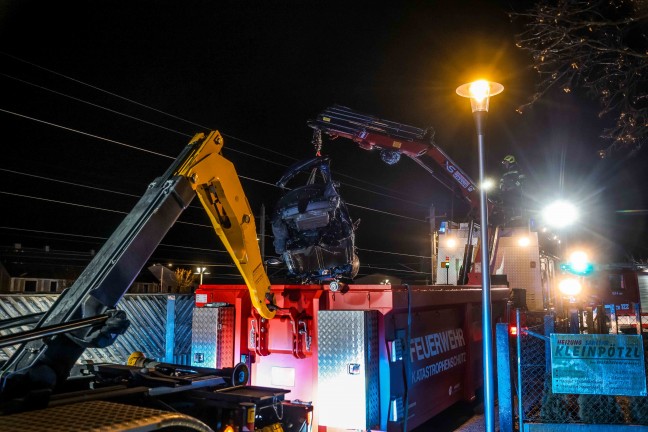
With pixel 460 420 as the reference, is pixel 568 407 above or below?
above

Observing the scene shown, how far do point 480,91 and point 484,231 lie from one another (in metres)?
1.71

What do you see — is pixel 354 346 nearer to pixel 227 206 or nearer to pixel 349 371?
pixel 349 371

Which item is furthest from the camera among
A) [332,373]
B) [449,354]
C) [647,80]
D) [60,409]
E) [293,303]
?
[647,80]

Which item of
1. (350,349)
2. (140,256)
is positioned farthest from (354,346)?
(140,256)

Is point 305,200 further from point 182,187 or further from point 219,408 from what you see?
point 219,408

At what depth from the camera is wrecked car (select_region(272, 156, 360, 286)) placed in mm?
7102

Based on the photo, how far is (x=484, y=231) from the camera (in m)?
6.37

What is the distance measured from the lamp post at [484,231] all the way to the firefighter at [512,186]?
424 inches

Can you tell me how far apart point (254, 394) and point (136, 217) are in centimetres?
193

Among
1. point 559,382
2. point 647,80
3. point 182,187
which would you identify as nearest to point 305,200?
point 182,187

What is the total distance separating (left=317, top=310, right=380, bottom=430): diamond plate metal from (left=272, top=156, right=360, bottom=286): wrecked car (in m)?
1.55

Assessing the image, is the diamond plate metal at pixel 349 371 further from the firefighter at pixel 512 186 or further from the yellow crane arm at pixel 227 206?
the firefighter at pixel 512 186

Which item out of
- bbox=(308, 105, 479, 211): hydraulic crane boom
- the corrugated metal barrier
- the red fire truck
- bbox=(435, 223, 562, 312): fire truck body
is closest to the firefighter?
bbox=(435, 223, 562, 312): fire truck body

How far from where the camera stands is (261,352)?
21.7ft
